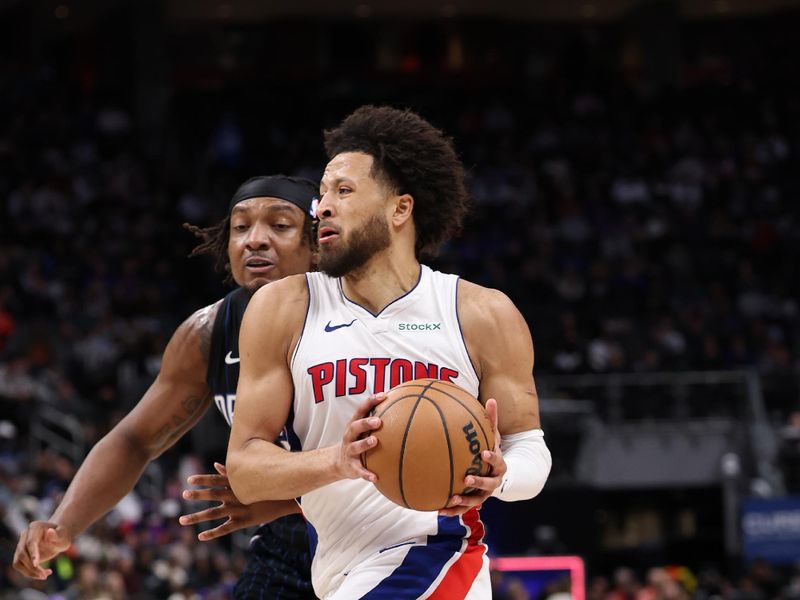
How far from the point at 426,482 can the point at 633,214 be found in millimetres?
19379

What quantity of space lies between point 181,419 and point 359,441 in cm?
196

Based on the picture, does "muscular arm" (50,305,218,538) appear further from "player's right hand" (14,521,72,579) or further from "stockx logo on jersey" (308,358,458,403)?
"stockx logo on jersey" (308,358,458,403)

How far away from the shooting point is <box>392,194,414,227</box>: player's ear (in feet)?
14.4

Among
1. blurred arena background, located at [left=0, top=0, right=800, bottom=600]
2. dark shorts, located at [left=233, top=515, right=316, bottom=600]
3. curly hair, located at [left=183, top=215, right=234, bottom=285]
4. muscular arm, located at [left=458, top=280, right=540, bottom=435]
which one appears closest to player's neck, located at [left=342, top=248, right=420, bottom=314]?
muscular arm, located at [left=458, top=280, right=540, bottom=435]

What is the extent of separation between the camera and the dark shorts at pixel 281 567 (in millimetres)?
5203

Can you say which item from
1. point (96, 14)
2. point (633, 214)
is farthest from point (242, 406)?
point (96, 14)

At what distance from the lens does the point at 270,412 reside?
4125 mm

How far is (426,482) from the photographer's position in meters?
3.66

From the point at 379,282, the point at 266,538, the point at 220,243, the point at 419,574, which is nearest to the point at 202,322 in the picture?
the point at 220,243

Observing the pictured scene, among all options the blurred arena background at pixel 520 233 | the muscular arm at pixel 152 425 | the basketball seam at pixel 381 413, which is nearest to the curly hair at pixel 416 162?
the basketball seam at pixel 381 413

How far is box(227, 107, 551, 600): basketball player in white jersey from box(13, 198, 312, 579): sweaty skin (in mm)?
975

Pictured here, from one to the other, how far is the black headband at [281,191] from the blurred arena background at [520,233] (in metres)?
7.01

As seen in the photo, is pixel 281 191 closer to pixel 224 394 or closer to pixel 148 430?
pixel 224 394

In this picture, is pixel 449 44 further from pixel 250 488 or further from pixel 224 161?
pixel 250 488
